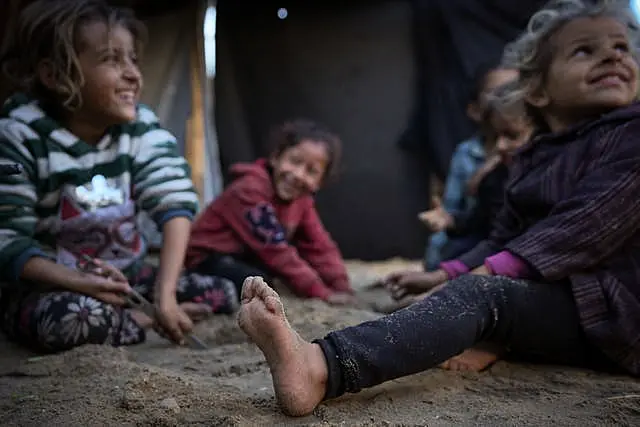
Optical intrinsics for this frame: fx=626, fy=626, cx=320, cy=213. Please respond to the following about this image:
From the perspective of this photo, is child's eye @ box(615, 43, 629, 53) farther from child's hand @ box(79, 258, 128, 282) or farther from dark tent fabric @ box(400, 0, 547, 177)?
dark tent fabric @ box(400, 0, 547, 177)

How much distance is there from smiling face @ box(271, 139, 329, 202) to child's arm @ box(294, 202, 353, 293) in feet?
0.55

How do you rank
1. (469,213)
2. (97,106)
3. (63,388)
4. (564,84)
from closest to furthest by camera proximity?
(63,388), (564,84), (97,106), (469,213)

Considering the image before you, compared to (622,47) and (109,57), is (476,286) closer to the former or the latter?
(622,47)

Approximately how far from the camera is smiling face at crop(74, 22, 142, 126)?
1.75m

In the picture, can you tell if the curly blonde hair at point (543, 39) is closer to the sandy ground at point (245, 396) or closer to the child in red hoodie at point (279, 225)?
the sandy ground at point (245, 396)

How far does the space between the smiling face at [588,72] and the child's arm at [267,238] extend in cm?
113

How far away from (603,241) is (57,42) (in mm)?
1488

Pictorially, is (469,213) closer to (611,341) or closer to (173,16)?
(611,341)

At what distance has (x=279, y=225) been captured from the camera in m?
2.54

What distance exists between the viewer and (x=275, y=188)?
269 cm

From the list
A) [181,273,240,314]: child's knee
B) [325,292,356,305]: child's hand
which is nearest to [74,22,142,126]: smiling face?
[181,273,240,314]: child's knee

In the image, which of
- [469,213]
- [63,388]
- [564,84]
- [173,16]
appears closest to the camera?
[63,388]

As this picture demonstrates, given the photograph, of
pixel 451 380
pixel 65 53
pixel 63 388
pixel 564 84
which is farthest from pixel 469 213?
pixel 63 388

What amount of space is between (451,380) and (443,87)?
3.30 metres
